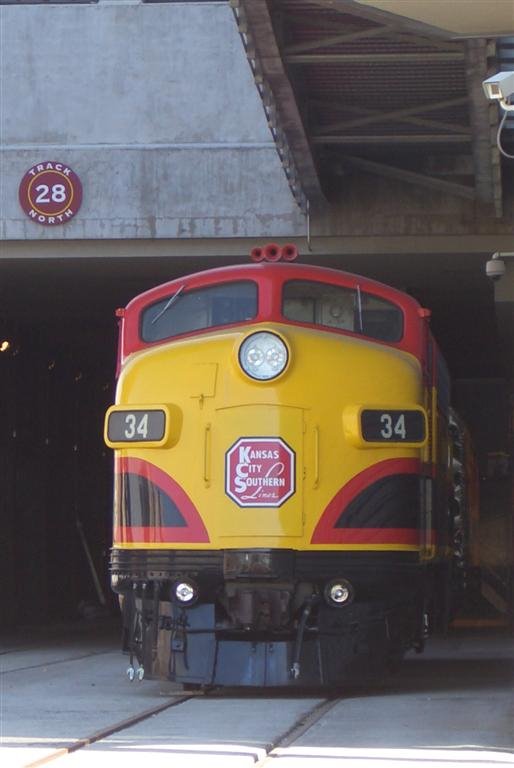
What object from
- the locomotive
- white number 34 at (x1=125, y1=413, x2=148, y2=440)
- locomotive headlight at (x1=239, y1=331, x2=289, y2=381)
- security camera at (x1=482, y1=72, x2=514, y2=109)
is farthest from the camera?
white number 34 at (x1=125, y1=413, x2=148, y2=440)

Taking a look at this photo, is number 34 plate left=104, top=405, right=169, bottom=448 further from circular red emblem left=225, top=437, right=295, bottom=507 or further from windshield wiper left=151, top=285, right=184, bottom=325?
windshield wiper left=151, top=285, right=184, bottom=325

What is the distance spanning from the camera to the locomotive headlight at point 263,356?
11.9 meters

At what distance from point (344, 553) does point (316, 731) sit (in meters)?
2.05

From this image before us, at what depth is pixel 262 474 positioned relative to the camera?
11.7 m

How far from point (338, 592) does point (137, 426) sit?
2.05 metres

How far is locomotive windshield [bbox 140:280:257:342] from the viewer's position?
484 inches

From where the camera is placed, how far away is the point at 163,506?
39.4 feet

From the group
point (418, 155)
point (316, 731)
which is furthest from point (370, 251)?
point (316, 731)

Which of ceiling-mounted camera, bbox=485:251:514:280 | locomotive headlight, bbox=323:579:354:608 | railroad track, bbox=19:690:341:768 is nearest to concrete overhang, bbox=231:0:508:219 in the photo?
ceiling-mounted camera, bbox=485:251:514:280

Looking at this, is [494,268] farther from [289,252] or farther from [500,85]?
[500,85]

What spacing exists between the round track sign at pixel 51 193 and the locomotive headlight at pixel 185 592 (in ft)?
22.4

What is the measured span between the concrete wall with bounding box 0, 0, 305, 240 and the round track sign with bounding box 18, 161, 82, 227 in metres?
0.10

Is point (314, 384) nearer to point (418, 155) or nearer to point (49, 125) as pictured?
point (418, 155)

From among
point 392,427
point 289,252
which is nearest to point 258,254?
point 289,252
